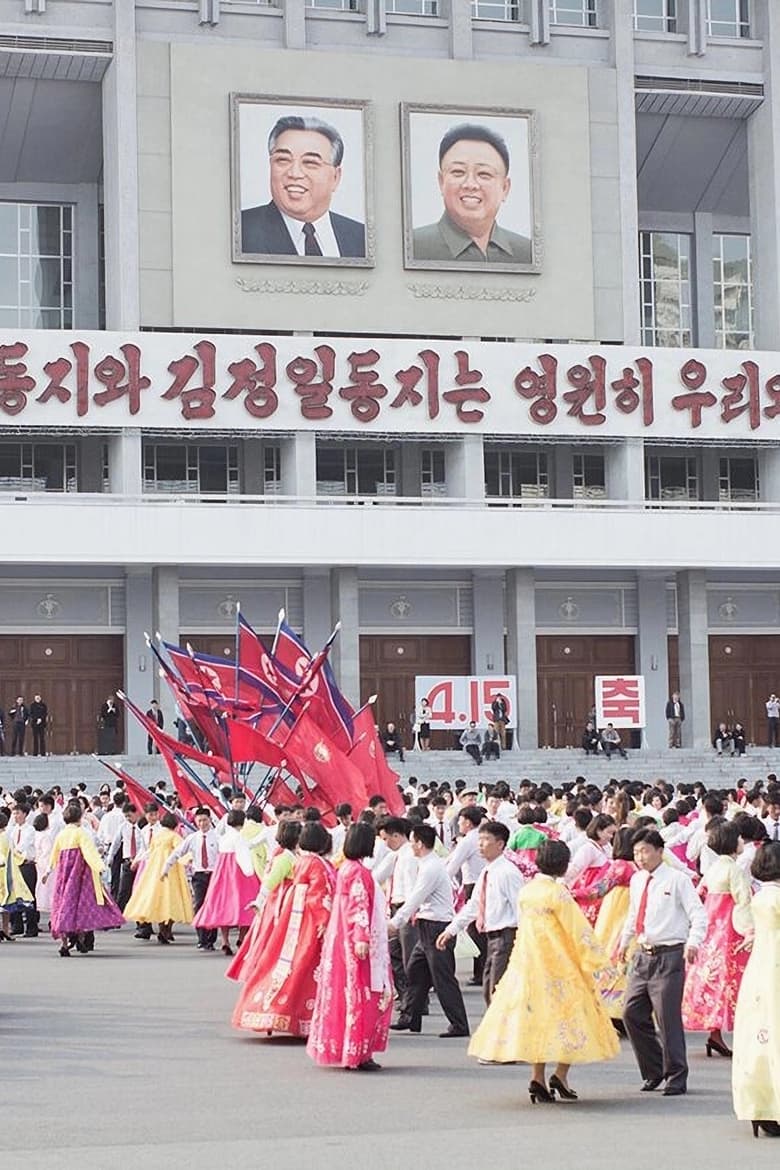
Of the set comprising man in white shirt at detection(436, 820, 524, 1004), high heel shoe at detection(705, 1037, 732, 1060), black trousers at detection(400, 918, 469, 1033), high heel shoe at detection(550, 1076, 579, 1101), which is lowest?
high heel shoe at detection(705, 1037, 732, 1060)

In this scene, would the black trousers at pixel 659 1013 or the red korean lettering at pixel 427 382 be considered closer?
the black trousers at pixel 659 1013

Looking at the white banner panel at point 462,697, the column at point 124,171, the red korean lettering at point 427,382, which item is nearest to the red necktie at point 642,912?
the white banner panel at point 462,697

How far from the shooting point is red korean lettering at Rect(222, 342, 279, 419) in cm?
4547

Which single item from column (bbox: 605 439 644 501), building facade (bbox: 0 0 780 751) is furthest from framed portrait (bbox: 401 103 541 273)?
Result: column (bbox: 605 439 644 501)

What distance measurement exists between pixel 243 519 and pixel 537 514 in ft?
21.9

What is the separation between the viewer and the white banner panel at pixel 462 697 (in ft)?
138

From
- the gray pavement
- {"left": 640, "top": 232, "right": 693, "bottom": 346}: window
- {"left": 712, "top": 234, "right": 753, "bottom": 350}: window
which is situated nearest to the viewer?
the gray pavement

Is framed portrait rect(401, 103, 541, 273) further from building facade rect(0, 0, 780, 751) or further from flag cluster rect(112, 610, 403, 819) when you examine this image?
flag cluster rect(112, 610, 403, 819)

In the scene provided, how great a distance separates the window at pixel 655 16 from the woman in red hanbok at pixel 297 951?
3974cm

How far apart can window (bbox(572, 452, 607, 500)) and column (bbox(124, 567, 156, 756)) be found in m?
10.9

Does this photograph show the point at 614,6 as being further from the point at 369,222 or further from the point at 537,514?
the point at 537,514

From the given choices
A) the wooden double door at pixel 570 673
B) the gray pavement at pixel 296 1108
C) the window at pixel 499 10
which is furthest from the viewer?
the window at pixel 499 10

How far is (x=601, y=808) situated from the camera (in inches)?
806

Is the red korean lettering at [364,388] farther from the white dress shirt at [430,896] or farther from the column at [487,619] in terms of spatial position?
the white dress shirt at [430,896]
